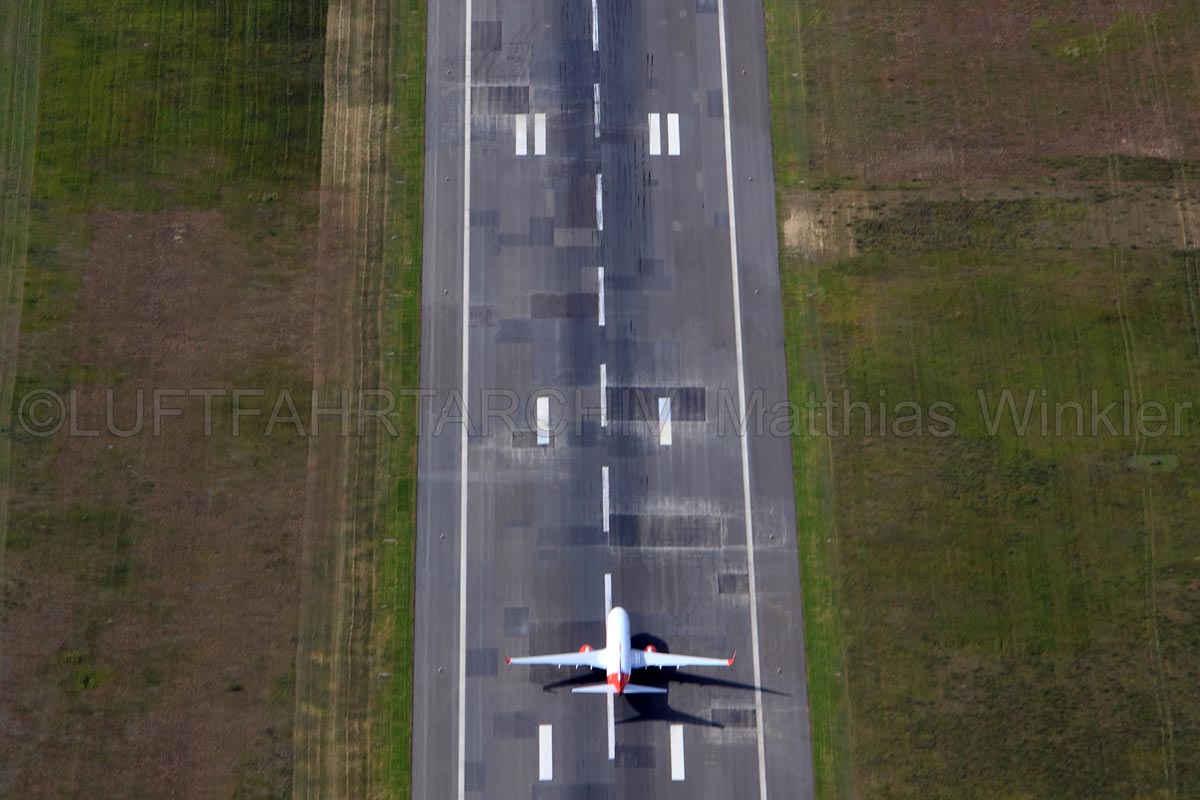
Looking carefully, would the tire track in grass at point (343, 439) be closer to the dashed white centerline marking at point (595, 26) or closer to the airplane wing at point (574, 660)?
the airplane wing at point (574, 660)

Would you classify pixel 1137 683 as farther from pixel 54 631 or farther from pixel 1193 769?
pixel 54 631

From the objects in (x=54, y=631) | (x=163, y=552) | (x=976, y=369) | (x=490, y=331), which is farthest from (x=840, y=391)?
(x=54, y=631)

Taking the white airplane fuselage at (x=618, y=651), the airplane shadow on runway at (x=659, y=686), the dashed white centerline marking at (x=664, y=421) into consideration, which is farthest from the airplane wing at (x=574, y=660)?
the dashed white centerline marking at (x=664, y=421)

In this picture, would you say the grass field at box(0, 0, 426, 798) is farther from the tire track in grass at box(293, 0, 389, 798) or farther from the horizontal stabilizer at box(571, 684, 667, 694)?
the horizontal stabilizer at box(571, 684, 667, 694)

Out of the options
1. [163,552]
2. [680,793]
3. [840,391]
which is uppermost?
[840,391]

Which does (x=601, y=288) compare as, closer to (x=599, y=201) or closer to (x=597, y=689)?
(x=599, y=201)

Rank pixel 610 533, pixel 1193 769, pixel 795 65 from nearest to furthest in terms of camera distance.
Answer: pixel 1193 769
pixel 610 533
pixel 795 65

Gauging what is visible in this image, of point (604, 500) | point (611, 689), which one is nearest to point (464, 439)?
point (604, 500)
